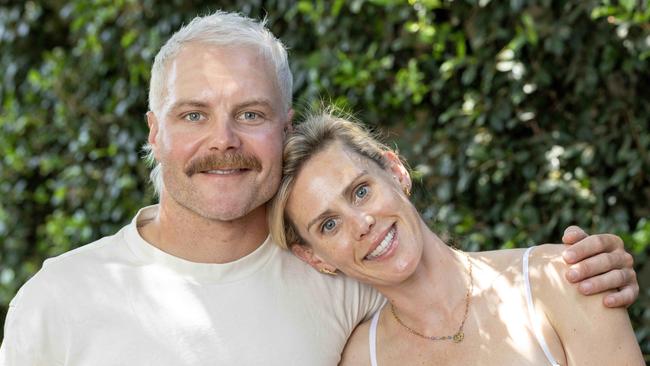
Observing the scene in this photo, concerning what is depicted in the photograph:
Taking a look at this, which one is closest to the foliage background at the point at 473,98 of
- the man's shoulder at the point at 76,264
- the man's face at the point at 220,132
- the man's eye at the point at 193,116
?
the man's face at the point at 220,132

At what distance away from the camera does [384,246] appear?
2410mm

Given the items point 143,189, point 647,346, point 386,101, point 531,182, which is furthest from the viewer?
point 143,189

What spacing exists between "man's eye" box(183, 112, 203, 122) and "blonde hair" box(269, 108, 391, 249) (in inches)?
10.4

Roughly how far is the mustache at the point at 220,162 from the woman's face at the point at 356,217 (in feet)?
0.53

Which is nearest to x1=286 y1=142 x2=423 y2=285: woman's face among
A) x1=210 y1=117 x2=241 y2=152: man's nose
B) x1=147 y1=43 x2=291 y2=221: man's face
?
x1=147 y1=43 x2=291 y2=221: man's face

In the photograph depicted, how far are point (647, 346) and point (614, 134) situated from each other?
79 cm

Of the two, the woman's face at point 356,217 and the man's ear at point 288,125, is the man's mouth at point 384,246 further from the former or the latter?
the man's ear at point 288,125

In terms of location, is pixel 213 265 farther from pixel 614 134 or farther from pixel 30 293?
pixel 614 134

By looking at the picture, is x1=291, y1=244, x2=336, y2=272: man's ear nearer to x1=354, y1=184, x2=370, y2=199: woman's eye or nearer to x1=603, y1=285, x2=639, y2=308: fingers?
x1=354, y1=184, x2=370, y2=199: woman's eye

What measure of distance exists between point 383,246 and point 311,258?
291 mm

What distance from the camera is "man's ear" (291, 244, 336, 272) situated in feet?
8.51

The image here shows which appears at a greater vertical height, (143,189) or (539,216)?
(539,216)

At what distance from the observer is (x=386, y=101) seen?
12.8 ft

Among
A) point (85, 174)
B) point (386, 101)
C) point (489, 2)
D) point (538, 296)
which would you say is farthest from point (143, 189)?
point (538, 296)
